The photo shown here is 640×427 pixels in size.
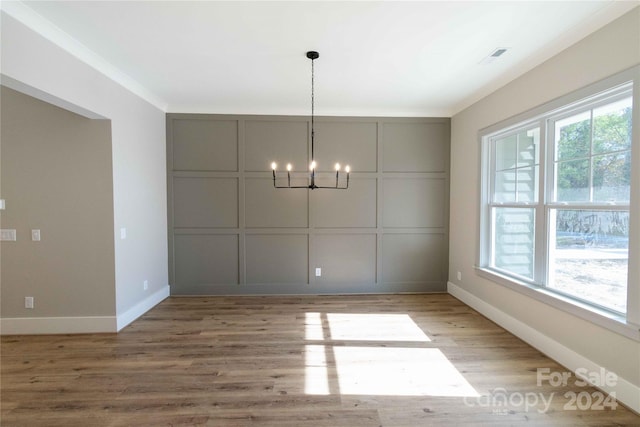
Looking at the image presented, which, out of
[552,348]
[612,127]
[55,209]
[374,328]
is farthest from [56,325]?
Result: [612,127]

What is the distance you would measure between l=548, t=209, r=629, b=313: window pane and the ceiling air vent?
1533 mm

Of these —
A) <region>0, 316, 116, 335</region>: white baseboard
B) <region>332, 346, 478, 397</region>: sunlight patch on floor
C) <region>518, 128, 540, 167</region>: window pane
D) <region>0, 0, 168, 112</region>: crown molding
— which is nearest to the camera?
<region>0, 0, 168, 112</region>: crown molding

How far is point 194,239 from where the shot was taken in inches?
169

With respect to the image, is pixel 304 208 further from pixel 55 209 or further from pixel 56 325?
pixel 56 325

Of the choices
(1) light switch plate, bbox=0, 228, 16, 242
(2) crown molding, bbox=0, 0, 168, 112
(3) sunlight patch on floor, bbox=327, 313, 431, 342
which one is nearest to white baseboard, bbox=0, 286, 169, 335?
(1) light switch plate, bbox=0, 228, 16, 242

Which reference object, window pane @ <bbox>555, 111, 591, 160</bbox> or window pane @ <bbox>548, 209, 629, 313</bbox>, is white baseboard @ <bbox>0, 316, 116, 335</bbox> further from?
window pane @ <bbox>555, 111, 591, 160</bbox>

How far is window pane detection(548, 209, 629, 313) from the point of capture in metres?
2.15

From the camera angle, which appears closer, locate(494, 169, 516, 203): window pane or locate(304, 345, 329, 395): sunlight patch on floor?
locate(304, 345, 329, 395): sunlight patch on floor

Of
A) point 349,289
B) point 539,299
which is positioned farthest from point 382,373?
point 349,289

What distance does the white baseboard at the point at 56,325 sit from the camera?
120 inches

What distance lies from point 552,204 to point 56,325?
5138 millimetres

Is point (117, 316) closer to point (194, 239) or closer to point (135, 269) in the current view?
point (135, 269)

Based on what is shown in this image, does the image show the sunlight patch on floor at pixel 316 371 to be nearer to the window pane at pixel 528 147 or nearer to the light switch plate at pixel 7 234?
the window pane at pixel 528 147

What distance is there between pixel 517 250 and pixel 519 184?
726 millimetres
